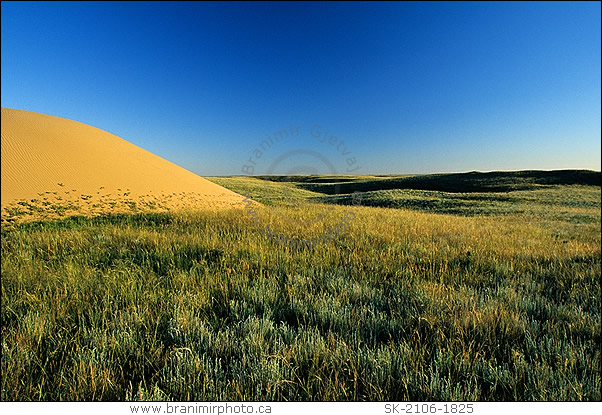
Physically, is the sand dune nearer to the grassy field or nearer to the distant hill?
the grassy field

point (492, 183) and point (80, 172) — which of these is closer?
point (80, 172)

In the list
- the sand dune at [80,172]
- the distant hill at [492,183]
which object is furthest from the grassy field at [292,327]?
the distant hill at [492,183]

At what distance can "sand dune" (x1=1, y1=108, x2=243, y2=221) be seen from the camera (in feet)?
36.0

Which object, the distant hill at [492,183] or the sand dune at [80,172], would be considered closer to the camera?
the sand dune at [80,172]

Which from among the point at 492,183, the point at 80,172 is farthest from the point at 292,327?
the point at 492,183

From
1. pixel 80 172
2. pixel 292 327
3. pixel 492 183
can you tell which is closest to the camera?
pixel 292 327

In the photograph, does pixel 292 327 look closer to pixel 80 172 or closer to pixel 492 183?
pixel 80 172

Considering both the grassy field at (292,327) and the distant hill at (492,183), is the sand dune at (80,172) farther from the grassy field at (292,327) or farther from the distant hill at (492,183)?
the distant hill at (492,183)

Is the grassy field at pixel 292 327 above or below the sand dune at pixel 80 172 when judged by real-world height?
below

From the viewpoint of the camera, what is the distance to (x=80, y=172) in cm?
1403

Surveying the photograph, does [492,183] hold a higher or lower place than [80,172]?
lower

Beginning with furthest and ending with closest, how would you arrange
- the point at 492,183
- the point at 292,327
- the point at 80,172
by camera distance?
the point at 492,183 < the point at 80,172 < the point at 292,327

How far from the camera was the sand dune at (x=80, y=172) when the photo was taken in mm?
10984
